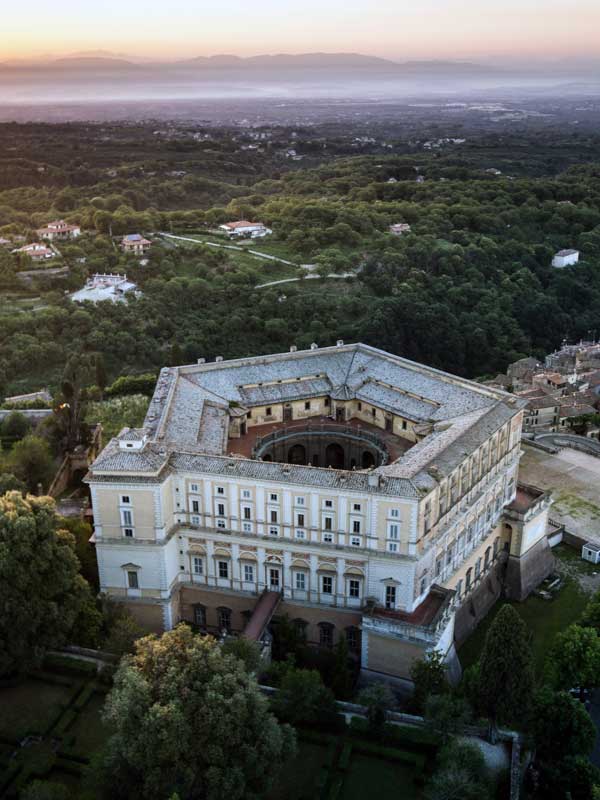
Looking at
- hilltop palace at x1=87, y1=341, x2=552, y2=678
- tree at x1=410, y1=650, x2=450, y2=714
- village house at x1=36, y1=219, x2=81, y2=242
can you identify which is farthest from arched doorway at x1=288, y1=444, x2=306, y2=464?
village house at x1=36, y1=219, x2=81, y2=242

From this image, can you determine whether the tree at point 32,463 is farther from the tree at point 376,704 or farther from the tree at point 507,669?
the tree at point 507,669

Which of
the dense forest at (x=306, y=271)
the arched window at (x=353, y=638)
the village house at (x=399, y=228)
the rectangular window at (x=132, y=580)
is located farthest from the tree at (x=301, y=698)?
the village house at (x=399, y=228)

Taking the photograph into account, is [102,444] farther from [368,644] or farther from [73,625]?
[368,644]

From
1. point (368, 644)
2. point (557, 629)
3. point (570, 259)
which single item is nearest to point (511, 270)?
point (570, 259)

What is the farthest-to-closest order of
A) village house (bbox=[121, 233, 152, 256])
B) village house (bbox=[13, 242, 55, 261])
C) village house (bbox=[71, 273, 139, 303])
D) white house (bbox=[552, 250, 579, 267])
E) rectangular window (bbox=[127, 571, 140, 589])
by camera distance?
1. white house (bbox=[552, 250, 579, 267])
2. village house (bbox=[121, 233, 152, 256])
3. village house (bbox=[13, 242, 55, 261])
4. village house (bbox=[71, 273, 139, 303])
5. rectangular window (bbox=[127, 571, 140, 589])

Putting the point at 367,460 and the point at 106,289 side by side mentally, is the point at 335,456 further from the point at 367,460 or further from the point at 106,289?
the point at 106,289

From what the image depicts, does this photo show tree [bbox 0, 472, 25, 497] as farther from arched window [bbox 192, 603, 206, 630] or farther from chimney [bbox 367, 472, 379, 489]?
chimney [bbox 367, 472, 379, 489]
